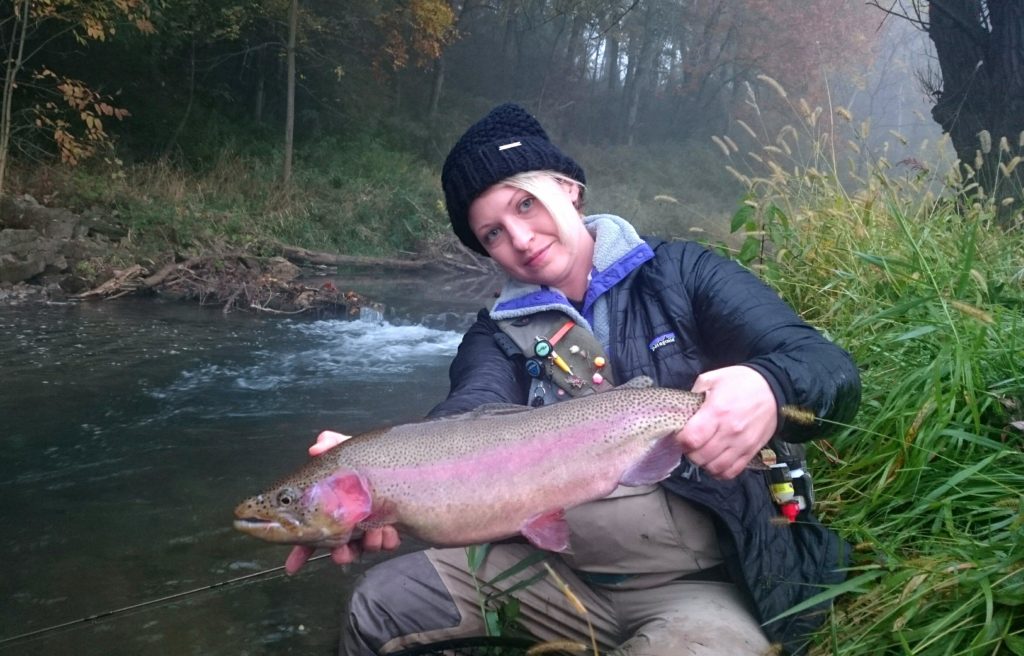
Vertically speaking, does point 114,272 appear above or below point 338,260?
above

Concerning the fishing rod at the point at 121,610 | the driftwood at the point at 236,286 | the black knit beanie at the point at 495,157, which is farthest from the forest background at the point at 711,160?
the fishing rod at the point at 121,610

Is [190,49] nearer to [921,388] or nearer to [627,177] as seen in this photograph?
[627,177]

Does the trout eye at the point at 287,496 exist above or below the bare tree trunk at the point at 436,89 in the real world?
below

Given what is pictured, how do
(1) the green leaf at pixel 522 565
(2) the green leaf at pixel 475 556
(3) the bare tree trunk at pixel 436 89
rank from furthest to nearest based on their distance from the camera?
(3) the bare tree trunk at pixel 436 89, (2) the green leaf at pixel 475 556, (1) the green leaf at pixel 522 565

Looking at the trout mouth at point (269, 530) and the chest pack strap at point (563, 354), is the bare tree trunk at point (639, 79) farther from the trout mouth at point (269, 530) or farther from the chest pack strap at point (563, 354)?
the trout mouth at point (269, 530)

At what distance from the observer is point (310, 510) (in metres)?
1.98

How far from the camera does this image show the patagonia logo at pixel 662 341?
247 centimetres

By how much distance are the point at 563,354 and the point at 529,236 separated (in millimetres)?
398

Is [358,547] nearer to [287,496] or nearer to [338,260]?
[287,496]

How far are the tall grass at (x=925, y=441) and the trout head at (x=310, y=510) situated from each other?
48.9 inches

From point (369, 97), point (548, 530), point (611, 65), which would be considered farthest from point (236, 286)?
point (611, 65)

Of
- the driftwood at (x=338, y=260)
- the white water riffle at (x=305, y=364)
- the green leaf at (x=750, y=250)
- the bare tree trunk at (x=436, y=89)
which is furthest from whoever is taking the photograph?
the bare tree trunk at (x=436, y=89)

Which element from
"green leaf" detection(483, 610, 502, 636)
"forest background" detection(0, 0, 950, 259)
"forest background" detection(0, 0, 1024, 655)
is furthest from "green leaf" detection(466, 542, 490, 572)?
"forest background" detection(0, 0, 950, 259)

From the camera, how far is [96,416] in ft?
21.7
